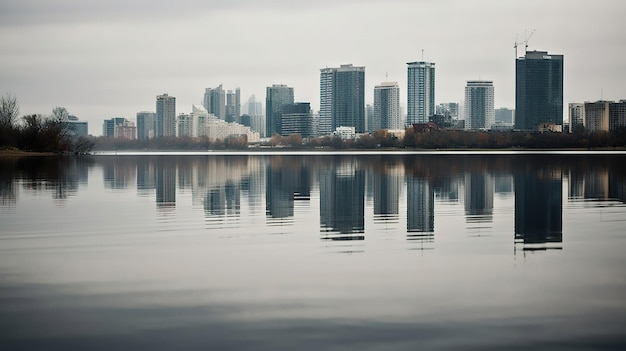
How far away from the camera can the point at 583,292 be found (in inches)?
442

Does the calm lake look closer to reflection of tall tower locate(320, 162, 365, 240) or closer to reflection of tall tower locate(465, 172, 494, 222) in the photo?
reflection of tall tower locate(320, 162, 365, 240)

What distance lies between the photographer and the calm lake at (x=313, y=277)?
880cm

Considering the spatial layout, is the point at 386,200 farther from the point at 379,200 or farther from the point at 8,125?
the point at 8,125

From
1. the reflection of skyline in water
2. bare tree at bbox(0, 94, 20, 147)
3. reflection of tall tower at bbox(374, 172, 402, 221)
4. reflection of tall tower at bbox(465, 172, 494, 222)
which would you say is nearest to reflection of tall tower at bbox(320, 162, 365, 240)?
the reflection of skyline in water

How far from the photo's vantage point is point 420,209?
971 inches

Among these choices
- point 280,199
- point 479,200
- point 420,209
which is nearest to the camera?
point 420,209

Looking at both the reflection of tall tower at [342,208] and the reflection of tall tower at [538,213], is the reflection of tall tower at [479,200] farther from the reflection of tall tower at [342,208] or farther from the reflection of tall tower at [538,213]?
the reflection of tall tower at [342,208]

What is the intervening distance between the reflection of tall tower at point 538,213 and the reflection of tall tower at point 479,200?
0.87 metres

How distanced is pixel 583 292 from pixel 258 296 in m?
4.46

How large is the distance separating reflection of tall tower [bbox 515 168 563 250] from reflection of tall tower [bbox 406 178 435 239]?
84.2 inches

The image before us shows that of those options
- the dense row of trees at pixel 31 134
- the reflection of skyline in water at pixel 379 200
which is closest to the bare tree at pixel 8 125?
the dense row of trees at pixel 31 134

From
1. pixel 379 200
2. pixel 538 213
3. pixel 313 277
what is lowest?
pixel 313 277

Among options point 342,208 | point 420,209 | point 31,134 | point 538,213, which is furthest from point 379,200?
point 31,134

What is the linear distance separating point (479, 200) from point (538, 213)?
4897mm
